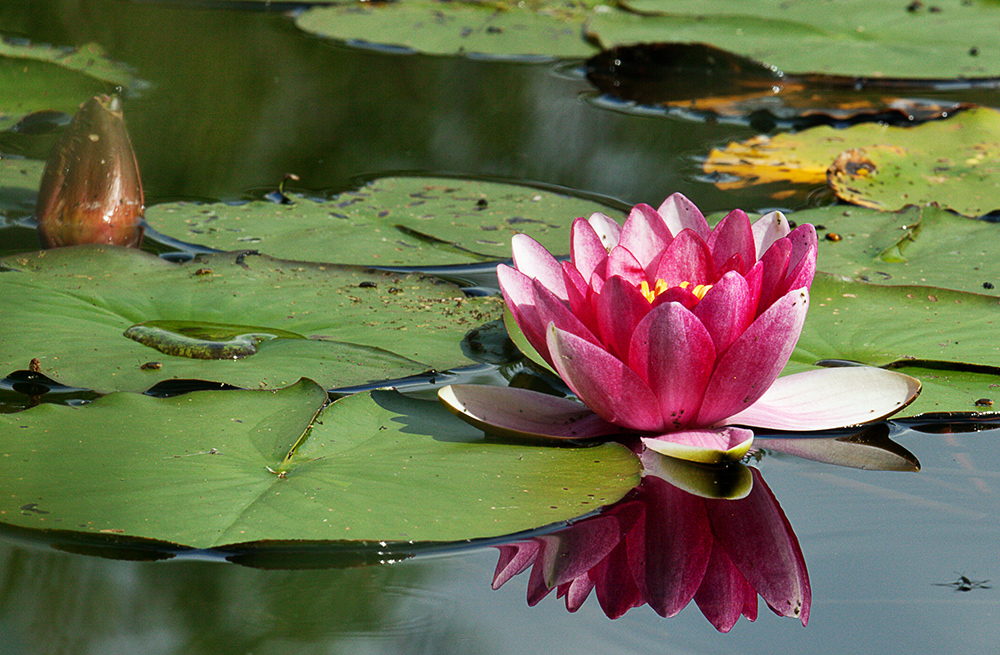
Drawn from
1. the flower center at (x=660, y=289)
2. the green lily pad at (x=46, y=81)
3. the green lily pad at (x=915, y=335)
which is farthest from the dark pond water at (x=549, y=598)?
the green lily pad at (x=46, y=81)

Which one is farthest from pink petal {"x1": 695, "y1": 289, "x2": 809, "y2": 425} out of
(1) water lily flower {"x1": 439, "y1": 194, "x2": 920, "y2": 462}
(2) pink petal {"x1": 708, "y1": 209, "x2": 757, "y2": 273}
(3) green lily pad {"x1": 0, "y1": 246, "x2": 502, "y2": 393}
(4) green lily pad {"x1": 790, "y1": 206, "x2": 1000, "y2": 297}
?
(4) green lily pad {"x1": 790, "y1": 206, "x2": 1000, "y2": 297}

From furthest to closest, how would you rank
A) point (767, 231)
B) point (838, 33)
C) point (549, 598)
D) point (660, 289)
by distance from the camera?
point (838, 33) < point (767, 231) < point (660, 289) < point (549, 598)

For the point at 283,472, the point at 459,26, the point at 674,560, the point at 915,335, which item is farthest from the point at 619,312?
the point at 459,26

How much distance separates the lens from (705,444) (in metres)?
1.13

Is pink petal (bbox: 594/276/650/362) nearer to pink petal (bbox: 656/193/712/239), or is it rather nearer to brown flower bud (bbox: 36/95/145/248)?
pink petal (bbox: 656/193/712/239)

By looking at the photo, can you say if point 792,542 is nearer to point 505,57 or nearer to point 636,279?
point 636,279

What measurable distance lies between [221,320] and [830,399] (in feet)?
3.06

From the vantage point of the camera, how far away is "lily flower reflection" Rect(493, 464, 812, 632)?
0.92 meters

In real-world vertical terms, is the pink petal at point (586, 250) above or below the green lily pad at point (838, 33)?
below

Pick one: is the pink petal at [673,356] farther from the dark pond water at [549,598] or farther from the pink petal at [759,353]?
the dark pond water at [549,598]

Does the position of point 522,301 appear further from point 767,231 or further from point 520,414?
point 767,231

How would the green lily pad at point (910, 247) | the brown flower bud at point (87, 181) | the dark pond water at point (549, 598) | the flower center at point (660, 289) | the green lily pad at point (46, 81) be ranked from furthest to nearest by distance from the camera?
the green lily pad at point (46, 81)
the brown flower bud at point (87, 181)
the green lily pad at point (910, 247)
the flower center at point (660, 289)
the dark pond water at point (549, 598)

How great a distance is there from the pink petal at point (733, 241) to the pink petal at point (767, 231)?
0.06 metres

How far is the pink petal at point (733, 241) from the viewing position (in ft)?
3.87
